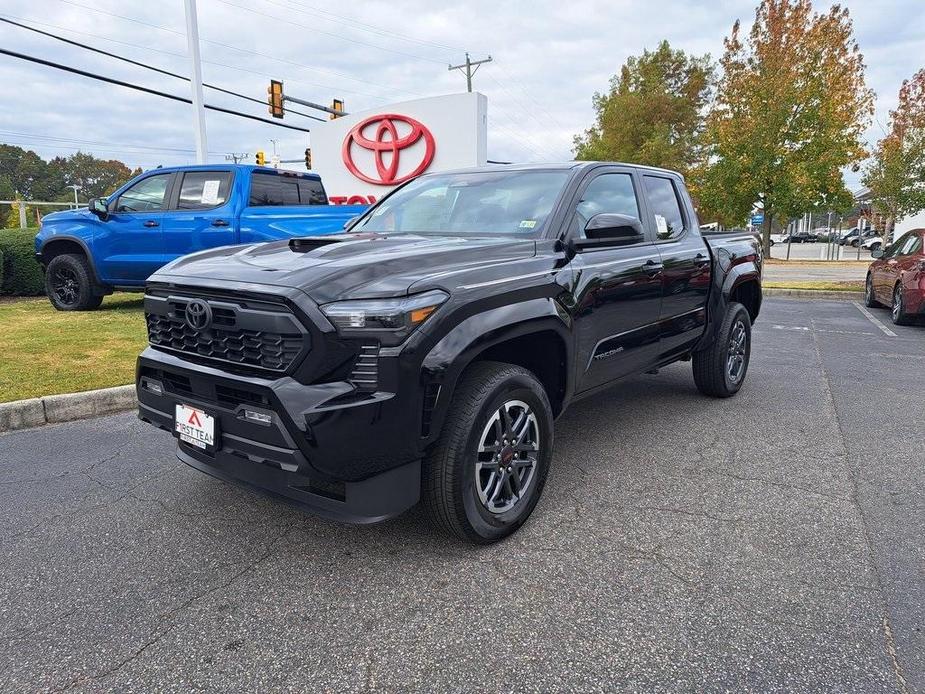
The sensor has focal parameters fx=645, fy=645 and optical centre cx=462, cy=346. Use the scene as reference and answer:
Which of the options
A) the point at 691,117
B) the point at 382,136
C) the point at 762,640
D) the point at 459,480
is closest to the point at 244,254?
the point at 459,480

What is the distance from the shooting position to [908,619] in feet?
8.10

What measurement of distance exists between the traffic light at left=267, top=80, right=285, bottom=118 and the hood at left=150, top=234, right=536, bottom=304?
68.9 ft

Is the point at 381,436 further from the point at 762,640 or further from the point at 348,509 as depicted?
the point at 762,640

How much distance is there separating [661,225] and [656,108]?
41860mm

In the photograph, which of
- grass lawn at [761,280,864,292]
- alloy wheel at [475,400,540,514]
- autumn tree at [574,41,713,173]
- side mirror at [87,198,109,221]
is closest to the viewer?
alloy wheel at [475,400,540,514]

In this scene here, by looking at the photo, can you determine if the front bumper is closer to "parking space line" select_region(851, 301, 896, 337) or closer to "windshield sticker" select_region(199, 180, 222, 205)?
"windshield sticker" select_region(199, 180, 222, 205)

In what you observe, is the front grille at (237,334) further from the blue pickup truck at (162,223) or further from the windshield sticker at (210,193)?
the windshield sticker at (210,193)

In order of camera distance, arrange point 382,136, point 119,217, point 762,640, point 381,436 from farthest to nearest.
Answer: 1. point 382,136
2. point 119,217
3. point 381,436
4. point 762,640

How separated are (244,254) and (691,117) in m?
45.3

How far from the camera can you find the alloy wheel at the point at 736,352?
554 centimetres

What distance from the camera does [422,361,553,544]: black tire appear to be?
274cm

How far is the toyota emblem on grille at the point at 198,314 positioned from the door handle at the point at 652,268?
2.62m

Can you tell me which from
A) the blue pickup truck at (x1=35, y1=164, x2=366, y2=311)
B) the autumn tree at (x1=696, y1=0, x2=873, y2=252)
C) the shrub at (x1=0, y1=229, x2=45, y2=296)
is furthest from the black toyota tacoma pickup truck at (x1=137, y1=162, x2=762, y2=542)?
the autumn tree at (x1=696, y1=0, x2=873, y2=252)

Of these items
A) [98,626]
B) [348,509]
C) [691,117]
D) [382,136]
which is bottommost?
[98,626]
